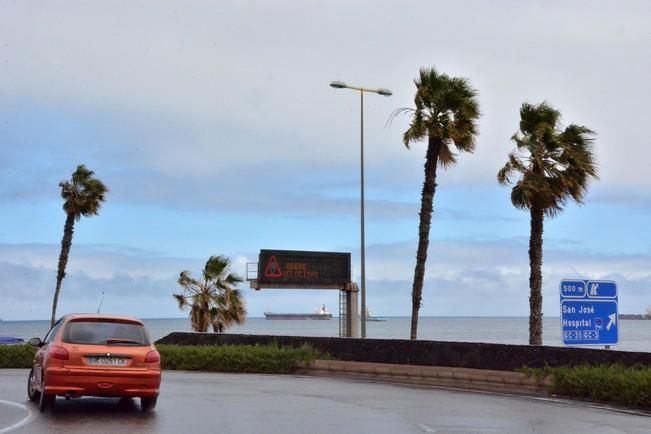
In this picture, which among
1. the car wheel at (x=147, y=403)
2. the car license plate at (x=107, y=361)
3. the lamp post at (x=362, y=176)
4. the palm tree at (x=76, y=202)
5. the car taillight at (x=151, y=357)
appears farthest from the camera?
the palm tree at (x=76, y=202)

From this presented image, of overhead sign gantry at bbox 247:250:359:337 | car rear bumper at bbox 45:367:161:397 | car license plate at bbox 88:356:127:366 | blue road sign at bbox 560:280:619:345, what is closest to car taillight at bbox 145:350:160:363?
car rear bumper at bbox 45:367:161:397

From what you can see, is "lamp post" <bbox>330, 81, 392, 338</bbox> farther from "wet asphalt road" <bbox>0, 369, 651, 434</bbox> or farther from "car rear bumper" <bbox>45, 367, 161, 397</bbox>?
"car rear bumper" <bbox>45, 367, 161, 397</bbox>

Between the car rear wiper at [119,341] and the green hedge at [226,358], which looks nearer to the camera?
the car rear wiper at [119,341]

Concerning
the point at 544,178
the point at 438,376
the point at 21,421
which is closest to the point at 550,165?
the point at 544,178

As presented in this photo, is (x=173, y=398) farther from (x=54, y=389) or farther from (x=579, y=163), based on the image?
(x=579, y=163)

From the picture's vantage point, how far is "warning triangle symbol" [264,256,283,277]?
37938 mm

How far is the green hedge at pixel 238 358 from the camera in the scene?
86.1ft

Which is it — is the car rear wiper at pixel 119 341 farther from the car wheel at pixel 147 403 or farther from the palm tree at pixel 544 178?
the palm tree at pixel 544 178

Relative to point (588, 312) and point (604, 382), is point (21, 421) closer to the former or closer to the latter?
point (604, 382)

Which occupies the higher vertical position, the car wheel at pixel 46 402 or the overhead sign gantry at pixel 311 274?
the overhead sign gantry at pixel 311 274

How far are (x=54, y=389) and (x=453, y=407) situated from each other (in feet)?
21.9

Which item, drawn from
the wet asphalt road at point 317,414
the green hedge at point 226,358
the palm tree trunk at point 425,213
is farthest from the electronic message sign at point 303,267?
the wet asphalt road at point 317,414

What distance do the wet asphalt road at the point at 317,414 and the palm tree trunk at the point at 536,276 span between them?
10.4 m

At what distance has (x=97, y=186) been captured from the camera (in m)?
48.5
